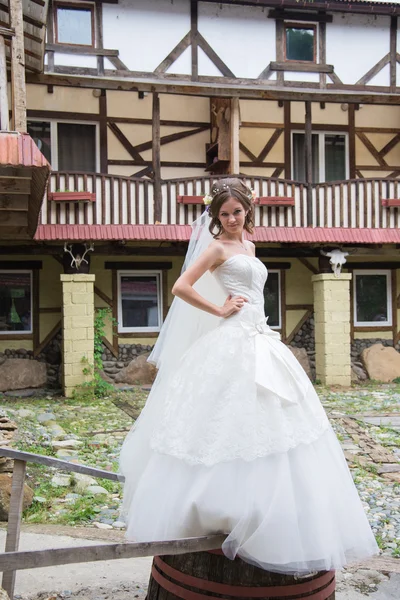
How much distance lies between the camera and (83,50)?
12.0 m

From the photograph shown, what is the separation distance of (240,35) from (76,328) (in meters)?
6.65

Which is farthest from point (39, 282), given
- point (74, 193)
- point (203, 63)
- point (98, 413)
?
point (203, 63)

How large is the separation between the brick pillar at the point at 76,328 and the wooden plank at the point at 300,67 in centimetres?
567

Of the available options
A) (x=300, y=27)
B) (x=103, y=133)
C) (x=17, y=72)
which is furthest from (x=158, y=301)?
(x=17, y=72)

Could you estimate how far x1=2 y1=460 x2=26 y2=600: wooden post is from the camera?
286 cm

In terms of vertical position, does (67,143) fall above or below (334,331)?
above

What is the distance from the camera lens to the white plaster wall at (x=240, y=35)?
12.4 meters

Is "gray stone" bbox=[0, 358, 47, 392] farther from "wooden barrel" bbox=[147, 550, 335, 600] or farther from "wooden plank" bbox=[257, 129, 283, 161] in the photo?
"wooden barrel" bbox=[147, 550, 335, 600]

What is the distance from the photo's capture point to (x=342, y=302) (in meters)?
12.9

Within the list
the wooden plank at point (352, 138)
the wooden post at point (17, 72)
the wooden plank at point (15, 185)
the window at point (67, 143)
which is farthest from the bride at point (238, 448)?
the wooden plank at point (352, 138)

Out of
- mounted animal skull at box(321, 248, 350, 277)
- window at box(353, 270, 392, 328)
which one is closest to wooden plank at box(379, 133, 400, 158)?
window at box(353, 270, 392, 328)

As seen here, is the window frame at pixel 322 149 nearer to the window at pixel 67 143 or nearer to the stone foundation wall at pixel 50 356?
the window at pixel 67 143

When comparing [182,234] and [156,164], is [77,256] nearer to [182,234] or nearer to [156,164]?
[182,234]

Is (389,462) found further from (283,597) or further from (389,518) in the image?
(283,597)
